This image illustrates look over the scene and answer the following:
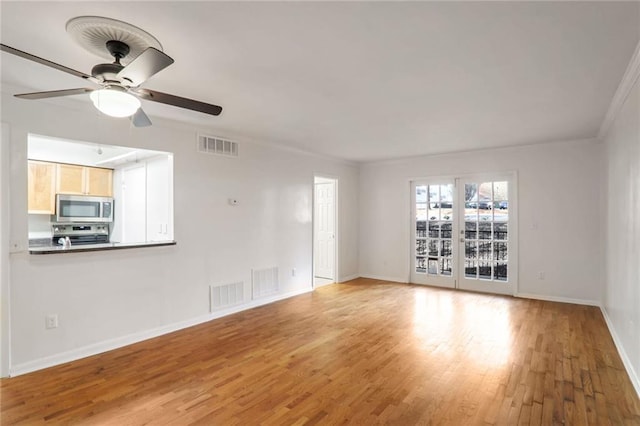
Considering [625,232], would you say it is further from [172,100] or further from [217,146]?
[217,146]

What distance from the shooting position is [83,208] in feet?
17.5

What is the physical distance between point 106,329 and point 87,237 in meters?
2.81

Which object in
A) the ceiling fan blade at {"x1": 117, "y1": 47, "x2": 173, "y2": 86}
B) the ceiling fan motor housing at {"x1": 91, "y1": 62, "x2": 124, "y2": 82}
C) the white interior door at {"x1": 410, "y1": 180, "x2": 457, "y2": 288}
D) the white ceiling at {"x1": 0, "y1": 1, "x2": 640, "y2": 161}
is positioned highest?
the white ceiling at {"x1": 0, "y1": 1, "x2": 640, "y2": 161}

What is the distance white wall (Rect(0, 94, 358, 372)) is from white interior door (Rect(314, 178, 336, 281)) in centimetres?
78

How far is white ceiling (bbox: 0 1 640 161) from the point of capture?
1.83m

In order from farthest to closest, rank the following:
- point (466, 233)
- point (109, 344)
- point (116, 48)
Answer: point (466, 233)
point (109, 344)
point (116, 48)

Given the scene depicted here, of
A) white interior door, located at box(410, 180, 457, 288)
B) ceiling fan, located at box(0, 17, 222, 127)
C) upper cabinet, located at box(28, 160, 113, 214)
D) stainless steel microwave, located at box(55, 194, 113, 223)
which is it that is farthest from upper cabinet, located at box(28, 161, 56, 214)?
white interior door, located at box(410, 180, 457, 288)

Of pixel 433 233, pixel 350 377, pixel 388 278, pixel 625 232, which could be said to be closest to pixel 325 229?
pixel 388 278

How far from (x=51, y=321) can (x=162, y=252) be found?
47.3 inches

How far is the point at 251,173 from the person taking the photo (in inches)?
197

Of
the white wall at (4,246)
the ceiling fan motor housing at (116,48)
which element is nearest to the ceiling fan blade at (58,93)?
the ceiling fan motor housing at (116,48)

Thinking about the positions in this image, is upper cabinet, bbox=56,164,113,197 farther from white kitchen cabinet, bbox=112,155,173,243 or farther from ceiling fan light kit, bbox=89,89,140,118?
ceiling fan light kit, bbox=89,89,140,118

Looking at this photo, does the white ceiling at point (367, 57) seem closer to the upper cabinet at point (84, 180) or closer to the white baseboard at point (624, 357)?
the white baseboard at point (624, 357)

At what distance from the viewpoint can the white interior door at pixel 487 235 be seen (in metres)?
5.63
